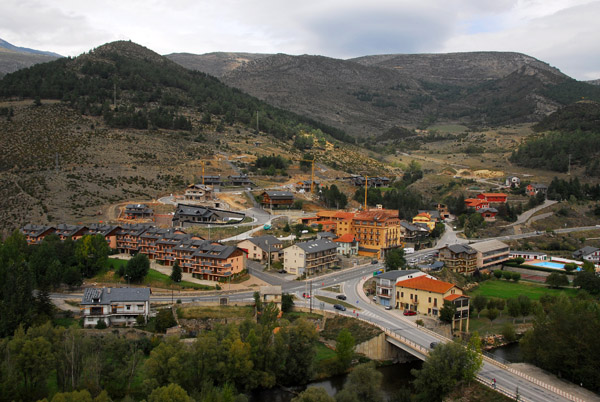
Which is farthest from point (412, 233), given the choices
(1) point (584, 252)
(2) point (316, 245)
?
(2) point (316, 245)

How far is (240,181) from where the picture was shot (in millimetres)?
86375

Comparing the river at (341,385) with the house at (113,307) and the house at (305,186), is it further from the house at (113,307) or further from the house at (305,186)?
the house at (305,186)

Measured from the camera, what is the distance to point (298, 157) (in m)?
109

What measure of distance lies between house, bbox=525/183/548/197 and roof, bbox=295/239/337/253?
4982 centimetres

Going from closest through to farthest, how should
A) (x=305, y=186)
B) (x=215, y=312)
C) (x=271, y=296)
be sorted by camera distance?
(x=215, y=312), (x=271, y=296), (x=305, y=186)

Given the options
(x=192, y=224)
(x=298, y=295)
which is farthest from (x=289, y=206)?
(x=298, y=295)

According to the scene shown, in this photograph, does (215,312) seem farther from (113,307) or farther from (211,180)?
(211,180)

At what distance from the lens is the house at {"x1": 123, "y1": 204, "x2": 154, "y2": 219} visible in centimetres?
6562

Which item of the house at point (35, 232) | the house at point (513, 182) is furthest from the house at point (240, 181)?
the house at point (513, 182)

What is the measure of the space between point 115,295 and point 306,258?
19498 millimetres

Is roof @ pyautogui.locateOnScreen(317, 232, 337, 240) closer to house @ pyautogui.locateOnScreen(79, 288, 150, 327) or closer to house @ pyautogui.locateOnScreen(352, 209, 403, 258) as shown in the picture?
house @ pyautogui.locateOnScreen(352, 209, 403, 258)

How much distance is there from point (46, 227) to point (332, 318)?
34189 millimetres

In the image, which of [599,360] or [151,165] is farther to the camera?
[151,165]

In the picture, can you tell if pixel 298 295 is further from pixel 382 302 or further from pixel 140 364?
pixel 140 364
